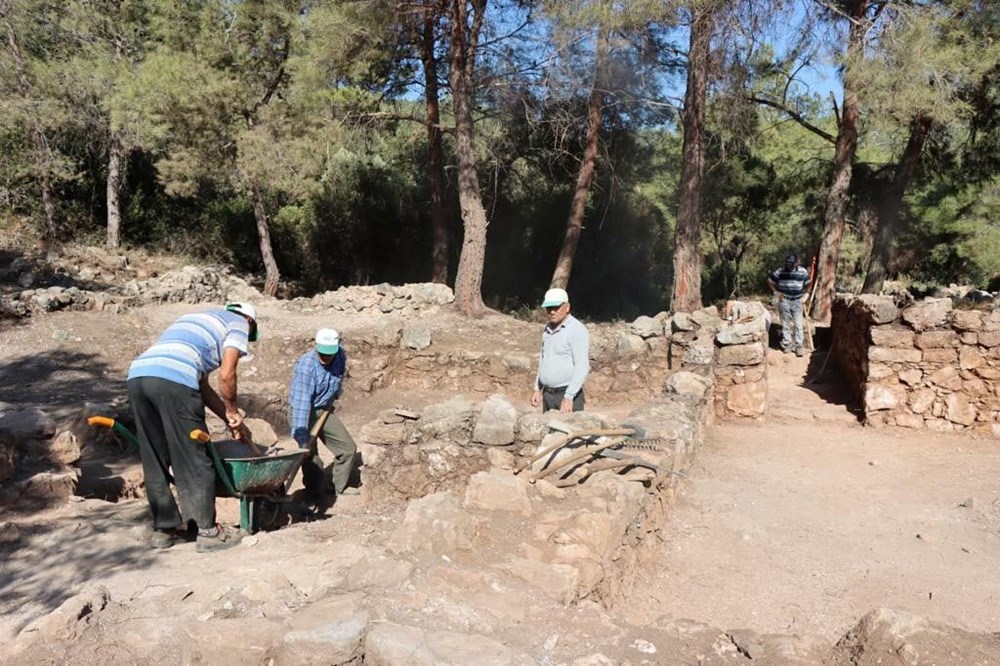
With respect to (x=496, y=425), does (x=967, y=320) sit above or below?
above

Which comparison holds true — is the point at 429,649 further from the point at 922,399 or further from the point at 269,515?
the point at 922,399

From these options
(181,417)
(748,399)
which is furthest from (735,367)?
(181,417)

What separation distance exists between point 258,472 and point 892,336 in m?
6.70

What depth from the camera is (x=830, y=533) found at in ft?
17.0

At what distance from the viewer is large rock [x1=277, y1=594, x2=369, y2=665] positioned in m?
2.55

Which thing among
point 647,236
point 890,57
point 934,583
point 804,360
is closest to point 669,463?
point 934,583

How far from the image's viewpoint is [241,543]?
420cm

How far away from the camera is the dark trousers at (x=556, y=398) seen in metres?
5.86

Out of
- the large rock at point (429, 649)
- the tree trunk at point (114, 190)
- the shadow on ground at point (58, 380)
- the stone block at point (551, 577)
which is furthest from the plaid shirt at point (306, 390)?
the tree trunk at point (114, 190)

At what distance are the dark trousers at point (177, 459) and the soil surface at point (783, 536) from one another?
0.75 feet

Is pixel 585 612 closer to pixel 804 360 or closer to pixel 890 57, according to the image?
pixel 804 360

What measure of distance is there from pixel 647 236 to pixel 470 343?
1155cm

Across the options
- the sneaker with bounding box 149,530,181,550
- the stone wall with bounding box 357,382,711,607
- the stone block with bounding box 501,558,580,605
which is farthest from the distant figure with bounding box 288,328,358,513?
the stone block with bounding box 501,558,580,605

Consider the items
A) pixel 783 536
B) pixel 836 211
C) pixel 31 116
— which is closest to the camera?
pixel 783 536
